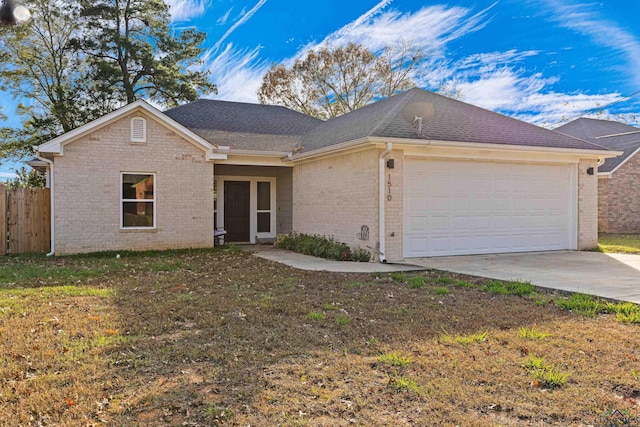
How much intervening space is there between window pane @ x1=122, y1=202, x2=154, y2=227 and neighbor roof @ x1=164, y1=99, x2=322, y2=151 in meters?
2.90

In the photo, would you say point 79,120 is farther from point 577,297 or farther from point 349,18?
point 577,297

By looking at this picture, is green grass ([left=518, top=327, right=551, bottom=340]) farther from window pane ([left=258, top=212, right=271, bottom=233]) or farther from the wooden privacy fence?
the wooden privacy fence

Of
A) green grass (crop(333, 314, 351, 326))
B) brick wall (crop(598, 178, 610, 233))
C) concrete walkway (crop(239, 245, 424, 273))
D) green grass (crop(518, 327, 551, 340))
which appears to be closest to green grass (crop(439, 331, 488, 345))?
green grass (crop(518, 327, 551, 340))

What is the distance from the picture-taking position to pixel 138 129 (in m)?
12.7

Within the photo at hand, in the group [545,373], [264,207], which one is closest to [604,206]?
[264,207]

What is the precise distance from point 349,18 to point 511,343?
974 inches

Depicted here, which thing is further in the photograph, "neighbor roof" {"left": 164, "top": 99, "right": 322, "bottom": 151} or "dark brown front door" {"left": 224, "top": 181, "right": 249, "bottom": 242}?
"dark brown front door" {"left": 224, "top": 181, "right": 249, "bottom": 242}

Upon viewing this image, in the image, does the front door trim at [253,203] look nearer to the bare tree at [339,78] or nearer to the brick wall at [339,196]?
the brick wall at [339,196]

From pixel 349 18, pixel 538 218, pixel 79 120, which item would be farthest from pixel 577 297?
pixel 79 120

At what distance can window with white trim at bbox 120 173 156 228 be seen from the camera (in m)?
12.8

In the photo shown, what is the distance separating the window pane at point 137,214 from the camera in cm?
1284

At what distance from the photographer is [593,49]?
70.7ft

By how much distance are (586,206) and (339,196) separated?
7.02 metres

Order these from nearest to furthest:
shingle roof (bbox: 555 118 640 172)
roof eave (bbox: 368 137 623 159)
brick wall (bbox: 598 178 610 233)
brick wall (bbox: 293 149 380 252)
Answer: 1. roof eave (bbox: 368 137 623 159)
2. brick wall (bbox: 293 149 380 252)
3. brick wall (bbox: 598 178 610 233)
4. shingle roof (bbox: 555 118 640 172)
